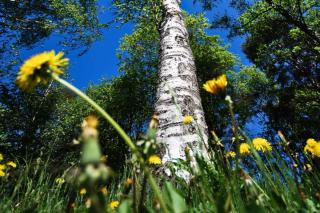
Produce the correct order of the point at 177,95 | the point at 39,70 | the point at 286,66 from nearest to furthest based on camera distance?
1. the point at 39,70
2. the point at 177,95
3. the point at 286,66

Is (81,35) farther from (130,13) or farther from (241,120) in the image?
(241,120)

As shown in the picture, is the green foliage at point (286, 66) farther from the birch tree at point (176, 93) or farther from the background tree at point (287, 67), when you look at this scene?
the birch tree at point (176, 93)

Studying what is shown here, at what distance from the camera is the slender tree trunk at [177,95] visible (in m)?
2.42

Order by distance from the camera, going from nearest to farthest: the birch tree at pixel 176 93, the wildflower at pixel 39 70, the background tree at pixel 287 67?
the wildflower at pixel 39 70 → the birch tree at pixel 176 93 → the background tree at pixel 287 67

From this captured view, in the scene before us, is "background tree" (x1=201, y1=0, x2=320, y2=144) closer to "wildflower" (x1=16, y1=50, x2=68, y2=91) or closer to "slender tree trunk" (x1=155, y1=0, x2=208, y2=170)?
"slender tree trunk" (x1=155, y1=0, x2=208, y2=170)

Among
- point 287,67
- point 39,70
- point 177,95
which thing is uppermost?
point 287,67

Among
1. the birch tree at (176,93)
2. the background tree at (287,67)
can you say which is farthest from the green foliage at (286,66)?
the birch tree at (176,93)

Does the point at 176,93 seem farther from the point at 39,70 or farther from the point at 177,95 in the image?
the point at 39,70

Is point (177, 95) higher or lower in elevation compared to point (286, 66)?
lower

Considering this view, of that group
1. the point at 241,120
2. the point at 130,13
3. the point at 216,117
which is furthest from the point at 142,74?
the point at 130,13

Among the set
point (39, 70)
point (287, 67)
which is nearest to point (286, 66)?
point (287, 67)


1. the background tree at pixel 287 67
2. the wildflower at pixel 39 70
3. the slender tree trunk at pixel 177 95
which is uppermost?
the background tree at pixel 287 67

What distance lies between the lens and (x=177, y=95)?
287 centimetres

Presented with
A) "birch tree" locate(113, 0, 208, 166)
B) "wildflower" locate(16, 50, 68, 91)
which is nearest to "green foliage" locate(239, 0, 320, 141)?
"birch tree" locate(113, 0, 208, 166)
